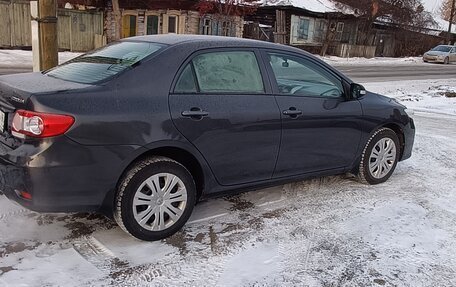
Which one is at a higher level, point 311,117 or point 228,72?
point 228,72

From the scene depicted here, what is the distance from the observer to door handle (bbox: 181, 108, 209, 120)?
3539 millimetres

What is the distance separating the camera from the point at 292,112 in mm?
4188

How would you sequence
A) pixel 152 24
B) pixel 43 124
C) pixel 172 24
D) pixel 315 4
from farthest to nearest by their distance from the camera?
pixel 315 4 < pixel 172 24 < pixel 152 24 < pixel 43 124

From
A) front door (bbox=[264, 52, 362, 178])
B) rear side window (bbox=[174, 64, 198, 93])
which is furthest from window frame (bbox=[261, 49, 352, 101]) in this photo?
rear side window (bbox=[174, 64, 198, 93])

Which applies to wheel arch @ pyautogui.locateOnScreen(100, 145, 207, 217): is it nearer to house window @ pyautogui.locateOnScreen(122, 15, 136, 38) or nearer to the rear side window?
the rear side window

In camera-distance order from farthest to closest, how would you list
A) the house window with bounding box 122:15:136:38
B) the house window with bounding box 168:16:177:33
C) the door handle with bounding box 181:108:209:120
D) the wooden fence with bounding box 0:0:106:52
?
the house window with bounding box 168:16:177:33
the house window with bounding box 122:15:136:38
the wooden fence with bounding box 0:0:106:52
the door handle with bounding box 181:108:209:120

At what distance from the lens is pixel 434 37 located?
47469 millimetres

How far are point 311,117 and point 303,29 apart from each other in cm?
3186

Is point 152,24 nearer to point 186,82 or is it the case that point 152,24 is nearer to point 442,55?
point 442,55

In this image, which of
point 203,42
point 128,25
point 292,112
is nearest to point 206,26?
point 128,25

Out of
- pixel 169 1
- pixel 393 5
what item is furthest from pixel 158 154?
pixel 393 5

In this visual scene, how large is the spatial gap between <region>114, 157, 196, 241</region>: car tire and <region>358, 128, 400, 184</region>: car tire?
2263 millimetres

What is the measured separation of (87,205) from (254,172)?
4.98ft

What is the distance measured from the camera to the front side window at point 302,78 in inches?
167
